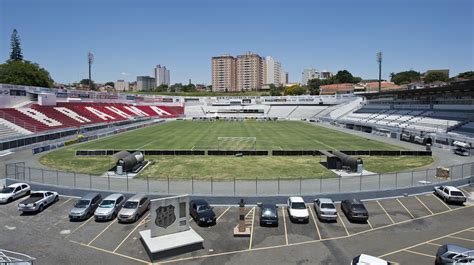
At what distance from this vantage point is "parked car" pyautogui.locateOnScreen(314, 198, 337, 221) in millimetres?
20906

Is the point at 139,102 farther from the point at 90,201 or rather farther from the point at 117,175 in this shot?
the point at 90,201

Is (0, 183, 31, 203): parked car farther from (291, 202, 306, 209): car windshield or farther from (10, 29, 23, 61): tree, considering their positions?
(10, 29, 23, 61): tree

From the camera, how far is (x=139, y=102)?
132m

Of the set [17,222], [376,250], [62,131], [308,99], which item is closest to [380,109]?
[308,99]

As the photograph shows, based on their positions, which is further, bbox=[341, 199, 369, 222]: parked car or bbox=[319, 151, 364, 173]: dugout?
bbox=[319, 151, 364, 173]: dugout

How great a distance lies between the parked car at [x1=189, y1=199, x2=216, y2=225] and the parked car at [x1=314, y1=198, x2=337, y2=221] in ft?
21.5

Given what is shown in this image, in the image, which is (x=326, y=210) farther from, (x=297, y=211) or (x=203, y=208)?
(x=203, y=208)

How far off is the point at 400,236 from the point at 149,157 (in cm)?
3115

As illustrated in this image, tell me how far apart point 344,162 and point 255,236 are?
18581mm

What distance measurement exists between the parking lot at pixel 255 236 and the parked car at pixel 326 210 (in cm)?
36

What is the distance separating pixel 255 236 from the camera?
1898 cm

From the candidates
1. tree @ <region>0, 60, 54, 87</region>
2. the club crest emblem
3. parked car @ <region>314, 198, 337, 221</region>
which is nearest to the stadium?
parked car @ <region>314, 198, 337, 221</region>

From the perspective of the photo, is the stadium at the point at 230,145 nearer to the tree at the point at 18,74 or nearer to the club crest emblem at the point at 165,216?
the club crest emblem at the point at 165,216

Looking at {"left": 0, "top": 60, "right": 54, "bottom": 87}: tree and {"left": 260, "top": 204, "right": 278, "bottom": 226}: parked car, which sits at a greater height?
{"left": 0, "top": 60, "right": 54, "bottom": 87}: tree
